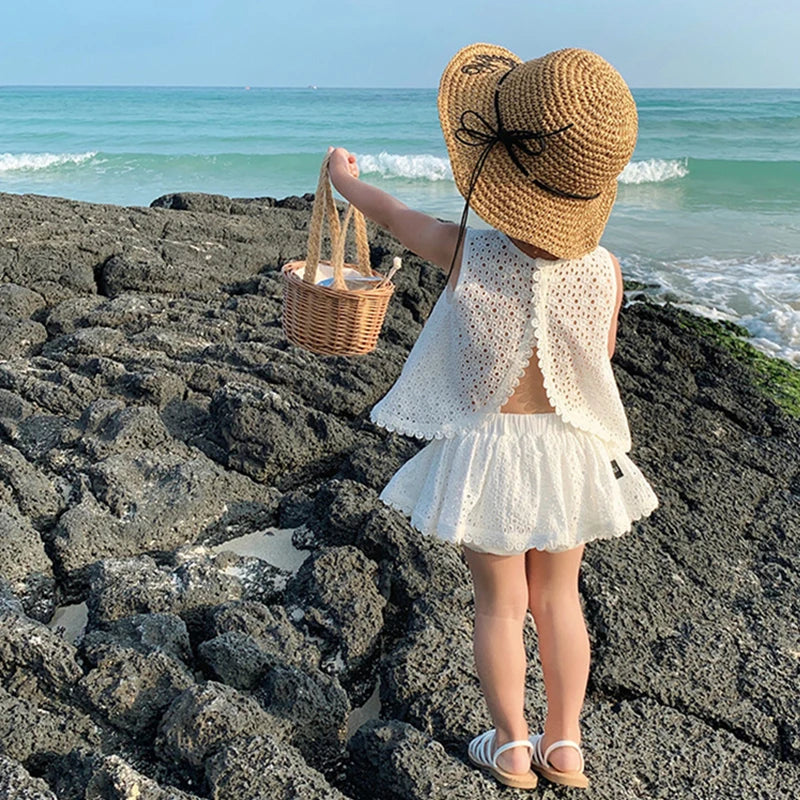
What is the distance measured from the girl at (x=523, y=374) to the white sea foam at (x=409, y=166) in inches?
718

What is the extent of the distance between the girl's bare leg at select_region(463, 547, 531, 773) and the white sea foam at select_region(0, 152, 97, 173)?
22.7 metres

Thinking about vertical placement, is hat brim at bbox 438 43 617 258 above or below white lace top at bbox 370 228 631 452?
above

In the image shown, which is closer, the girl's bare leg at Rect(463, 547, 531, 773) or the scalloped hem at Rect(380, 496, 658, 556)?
the scalloped hem at Rect(380, 496, 658, 556)

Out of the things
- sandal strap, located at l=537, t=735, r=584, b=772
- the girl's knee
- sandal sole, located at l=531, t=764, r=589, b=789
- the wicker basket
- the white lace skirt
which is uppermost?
the wicker basket

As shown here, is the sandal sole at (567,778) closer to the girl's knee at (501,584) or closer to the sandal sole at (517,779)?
the sandal sole at (517,779)

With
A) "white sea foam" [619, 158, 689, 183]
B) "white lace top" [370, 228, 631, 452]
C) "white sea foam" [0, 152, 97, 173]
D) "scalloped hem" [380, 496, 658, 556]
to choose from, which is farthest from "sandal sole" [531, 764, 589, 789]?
"white sea foam" [0, 152, 97, 173]

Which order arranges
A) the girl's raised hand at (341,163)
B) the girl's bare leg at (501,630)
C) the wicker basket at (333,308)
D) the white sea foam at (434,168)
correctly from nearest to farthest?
the girl's bare leg at (501,630) → the girl's raised hand at (341,163) → the wicker basket at (333,308) → the white sea foam at (434,168)

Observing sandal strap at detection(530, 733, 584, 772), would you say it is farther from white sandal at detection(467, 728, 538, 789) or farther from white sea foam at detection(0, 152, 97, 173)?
white sea foam at detection(0, 152, 97, 173)

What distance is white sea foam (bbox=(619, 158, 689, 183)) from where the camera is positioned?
1914cm

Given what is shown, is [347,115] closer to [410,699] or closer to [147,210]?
[147,210]

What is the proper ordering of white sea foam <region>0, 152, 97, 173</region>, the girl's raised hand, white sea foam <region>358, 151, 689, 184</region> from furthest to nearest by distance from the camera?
white sea foam <region>0, 152, 97, 173</region>, white sea foam <region>358, 151, 689, 184</region>, the girl's raised hand

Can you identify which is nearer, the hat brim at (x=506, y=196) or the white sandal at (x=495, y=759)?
the hat brim at (x=506, y=196)

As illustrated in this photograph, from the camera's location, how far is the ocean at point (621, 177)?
9.67m

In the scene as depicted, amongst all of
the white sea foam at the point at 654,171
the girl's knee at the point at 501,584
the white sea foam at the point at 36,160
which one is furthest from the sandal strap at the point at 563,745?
the white sea foam at the point at 36,160
